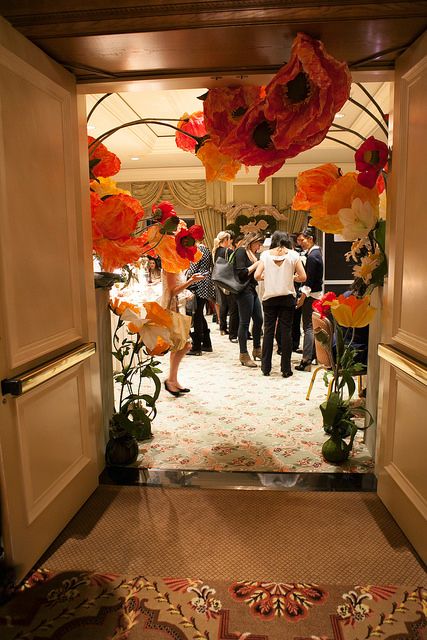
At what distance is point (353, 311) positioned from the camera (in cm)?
232

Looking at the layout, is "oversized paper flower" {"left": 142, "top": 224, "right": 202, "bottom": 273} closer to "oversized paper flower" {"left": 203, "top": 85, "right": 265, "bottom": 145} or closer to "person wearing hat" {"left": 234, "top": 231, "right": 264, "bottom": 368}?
"oversized paper flower" {"left": 203, "top": 85, "right": 265, "bottom": 145}

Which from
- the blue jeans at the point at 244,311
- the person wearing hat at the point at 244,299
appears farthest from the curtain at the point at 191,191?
the blue jeans at the point at 244,311

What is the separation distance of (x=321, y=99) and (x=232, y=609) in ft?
5.75

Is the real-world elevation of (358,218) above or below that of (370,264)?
above

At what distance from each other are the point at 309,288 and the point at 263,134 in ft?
10.2

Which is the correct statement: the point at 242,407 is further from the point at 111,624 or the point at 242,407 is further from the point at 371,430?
the point at 111,624

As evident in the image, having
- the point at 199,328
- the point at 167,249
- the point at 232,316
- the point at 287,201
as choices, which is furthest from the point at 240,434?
the point at 287,201

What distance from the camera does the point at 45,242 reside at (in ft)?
6.11

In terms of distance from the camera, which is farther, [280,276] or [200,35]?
[280,276]

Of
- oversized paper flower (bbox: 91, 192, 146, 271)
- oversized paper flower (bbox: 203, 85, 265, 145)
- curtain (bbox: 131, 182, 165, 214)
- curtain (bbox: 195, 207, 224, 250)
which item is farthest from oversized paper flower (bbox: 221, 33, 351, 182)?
curtain (bbox: 131, 182, 165, 214)

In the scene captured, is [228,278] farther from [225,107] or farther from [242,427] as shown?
[225,107]

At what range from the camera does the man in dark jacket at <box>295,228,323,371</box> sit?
4.77 metres

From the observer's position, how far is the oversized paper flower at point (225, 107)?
2.06 m

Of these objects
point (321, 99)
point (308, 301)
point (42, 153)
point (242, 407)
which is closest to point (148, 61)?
point (42, 153)
